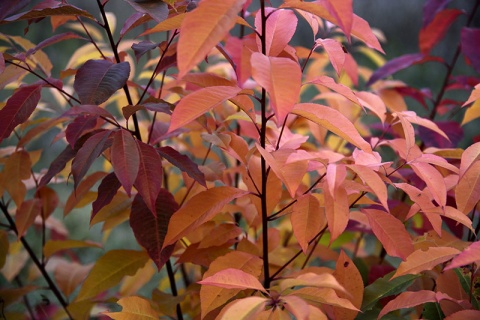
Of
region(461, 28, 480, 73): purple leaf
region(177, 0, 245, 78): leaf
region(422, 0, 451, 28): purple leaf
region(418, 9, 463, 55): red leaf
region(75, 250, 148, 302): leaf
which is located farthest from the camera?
region(418, 9, 463, 55): red leaf

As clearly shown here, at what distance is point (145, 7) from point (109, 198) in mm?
251

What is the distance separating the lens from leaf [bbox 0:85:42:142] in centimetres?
68

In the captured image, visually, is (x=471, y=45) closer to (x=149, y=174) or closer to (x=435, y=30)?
(x=435, y=30)

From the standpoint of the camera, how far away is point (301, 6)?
57 centimetres

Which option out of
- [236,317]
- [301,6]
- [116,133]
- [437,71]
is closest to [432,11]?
[301,6]

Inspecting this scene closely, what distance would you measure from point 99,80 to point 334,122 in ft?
0.97

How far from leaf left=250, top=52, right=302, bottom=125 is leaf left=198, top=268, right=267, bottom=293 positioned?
18 centimetres

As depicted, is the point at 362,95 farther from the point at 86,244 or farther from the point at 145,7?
the point at 86,244

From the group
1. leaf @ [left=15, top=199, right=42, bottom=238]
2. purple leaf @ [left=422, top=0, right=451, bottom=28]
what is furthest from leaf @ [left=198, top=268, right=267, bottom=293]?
purple leaf @ [left=422, top=0, right=451, bottom=28]

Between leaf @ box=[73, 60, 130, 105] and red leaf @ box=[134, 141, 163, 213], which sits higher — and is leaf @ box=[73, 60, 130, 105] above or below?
above

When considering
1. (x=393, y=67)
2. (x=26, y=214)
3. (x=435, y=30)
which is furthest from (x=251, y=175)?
(x=435, y=30)

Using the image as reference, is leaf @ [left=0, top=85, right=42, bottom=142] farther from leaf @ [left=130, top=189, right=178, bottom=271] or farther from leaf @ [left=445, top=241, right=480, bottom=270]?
leaf @ [left=445, top=241, right=480, bottom=270]

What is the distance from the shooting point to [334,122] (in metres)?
0.60

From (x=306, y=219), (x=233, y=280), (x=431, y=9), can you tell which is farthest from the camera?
(x=431, y=9)
